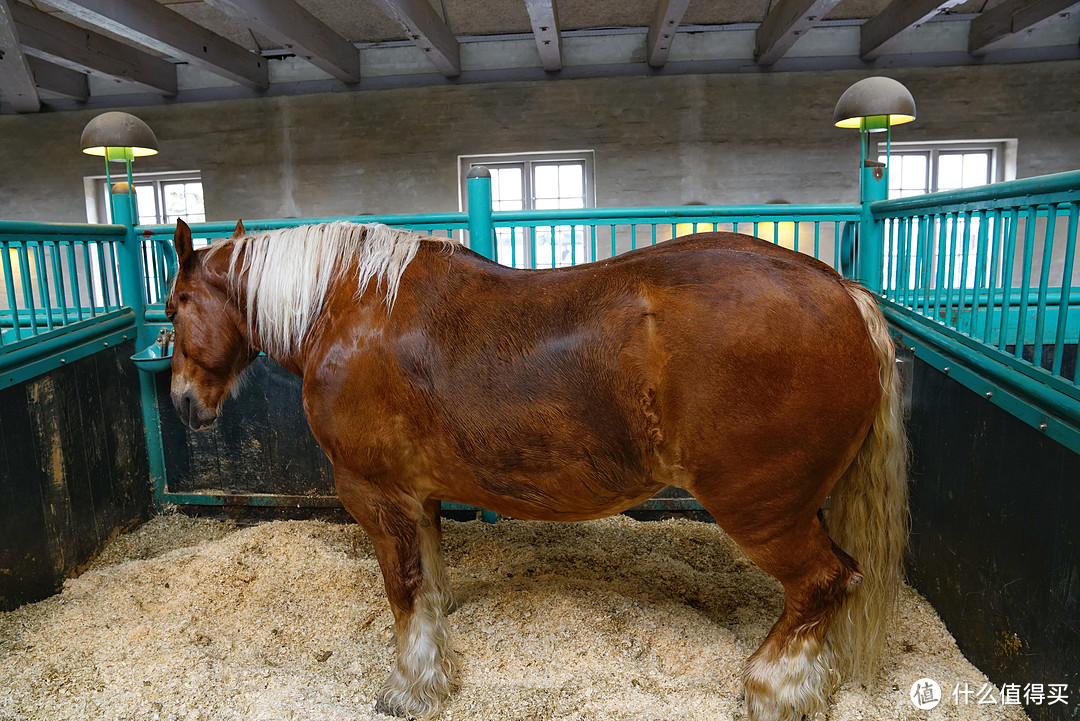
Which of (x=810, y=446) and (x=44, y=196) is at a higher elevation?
(x=44, y=196)

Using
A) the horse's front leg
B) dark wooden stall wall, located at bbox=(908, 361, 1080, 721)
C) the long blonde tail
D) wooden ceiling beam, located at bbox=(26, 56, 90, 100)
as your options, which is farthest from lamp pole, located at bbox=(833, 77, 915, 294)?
wooden ceiling beam, located at bbox=(26, 56, 90, 100)

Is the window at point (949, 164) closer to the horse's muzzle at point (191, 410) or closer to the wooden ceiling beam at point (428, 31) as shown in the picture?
the wooden ceiling beam at point (428, 31)

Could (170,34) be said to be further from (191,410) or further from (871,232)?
(871,232)

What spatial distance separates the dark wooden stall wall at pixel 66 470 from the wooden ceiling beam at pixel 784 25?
5.16 meters

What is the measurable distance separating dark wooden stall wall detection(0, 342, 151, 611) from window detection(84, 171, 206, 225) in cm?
546

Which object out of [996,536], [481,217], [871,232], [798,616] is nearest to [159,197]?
[481,217]

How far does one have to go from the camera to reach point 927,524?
2.21 metres

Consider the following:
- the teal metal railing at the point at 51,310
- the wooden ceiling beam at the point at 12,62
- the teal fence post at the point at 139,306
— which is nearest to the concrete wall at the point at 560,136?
the wooden ceiling beam at the point at 12,62

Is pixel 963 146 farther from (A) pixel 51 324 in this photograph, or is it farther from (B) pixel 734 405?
(A) pixel 51 324

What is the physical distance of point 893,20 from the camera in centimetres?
588

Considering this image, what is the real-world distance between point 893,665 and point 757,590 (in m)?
0.54

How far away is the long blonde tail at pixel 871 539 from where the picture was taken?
1.73m

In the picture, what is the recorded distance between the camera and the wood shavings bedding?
6.04ft

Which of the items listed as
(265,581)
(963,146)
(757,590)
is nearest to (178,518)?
(265,581)
